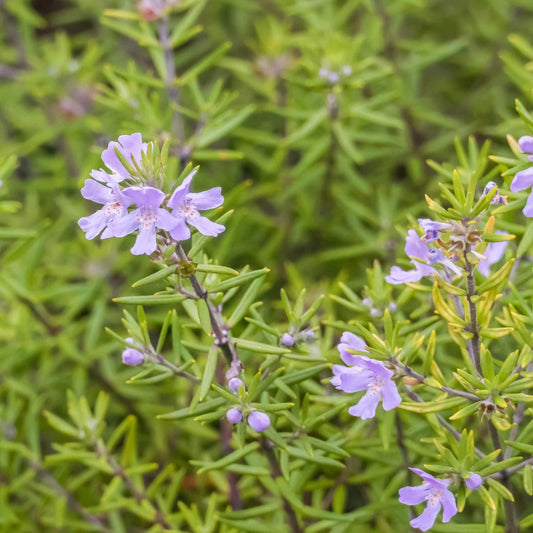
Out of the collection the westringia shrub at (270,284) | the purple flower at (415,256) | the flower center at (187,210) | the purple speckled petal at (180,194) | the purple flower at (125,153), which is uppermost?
the purple flower at (125,153)

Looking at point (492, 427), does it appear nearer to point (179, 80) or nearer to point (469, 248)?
point (469, 248)

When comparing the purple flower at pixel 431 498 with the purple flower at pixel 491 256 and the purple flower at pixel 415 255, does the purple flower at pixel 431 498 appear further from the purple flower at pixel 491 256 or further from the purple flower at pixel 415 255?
the purple flower at pixel 491 256

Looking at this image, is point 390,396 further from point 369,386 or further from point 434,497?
point 434,497

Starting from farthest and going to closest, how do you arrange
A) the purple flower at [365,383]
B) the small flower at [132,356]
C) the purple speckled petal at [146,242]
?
the small flower at [132,356] → the purple flower at [365,383] → the purple speckled petal at [146,242]

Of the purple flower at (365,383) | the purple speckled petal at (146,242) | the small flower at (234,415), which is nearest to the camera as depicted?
the purple speckled petal at (146,242)

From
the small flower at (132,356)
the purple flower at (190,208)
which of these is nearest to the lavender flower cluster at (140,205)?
the purple flower at (190,208)

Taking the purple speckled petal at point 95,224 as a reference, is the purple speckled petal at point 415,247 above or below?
below

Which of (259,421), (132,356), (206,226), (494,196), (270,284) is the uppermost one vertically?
(206,226)

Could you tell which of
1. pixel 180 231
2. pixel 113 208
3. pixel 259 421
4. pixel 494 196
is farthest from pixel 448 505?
pixel 113 208
